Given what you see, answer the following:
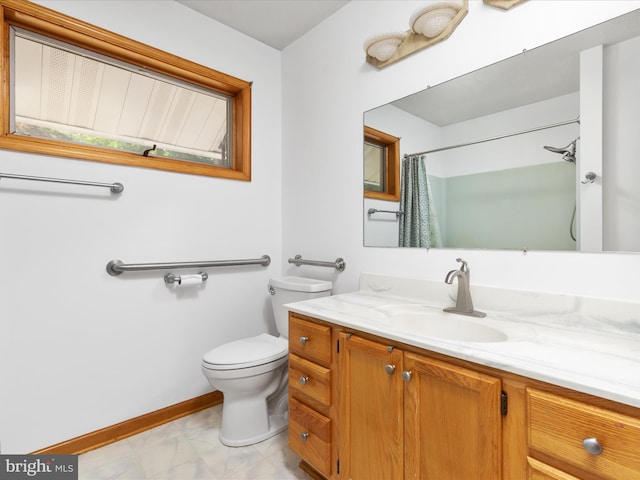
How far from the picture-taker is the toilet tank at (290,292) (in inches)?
72.1

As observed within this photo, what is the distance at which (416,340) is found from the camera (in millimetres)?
939

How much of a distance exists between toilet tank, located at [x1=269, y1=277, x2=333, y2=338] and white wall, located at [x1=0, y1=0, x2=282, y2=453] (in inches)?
12.9

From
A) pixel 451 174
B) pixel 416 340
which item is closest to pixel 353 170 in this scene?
pixel 451 174

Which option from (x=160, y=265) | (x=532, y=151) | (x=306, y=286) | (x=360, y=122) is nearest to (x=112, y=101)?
(x=160, y=265)

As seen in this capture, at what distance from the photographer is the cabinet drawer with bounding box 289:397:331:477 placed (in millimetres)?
1250

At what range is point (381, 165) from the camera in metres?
1.73

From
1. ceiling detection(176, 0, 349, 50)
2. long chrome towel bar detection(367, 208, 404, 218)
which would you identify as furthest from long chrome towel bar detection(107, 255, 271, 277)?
ceiling detection(176, 0, 349, 50)

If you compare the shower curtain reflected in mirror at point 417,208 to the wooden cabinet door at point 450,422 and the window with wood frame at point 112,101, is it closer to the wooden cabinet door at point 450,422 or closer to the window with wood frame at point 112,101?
the wooden cabinet door at point 450,422

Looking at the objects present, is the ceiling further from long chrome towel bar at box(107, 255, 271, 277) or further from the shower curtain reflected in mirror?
long chrome towel bar at box(107, 255, 271, 277)

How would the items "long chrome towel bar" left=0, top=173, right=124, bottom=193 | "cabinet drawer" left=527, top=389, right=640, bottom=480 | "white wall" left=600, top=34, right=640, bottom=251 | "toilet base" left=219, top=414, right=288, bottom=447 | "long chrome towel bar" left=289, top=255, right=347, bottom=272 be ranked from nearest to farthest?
1. "cabinet drawer" left=527, top=389, right=640, bottom=480
2. "white wall" left=600, top=34, right=640, bottom=251
3. "long chrome towel bar" left=0, top=173, right=124, bottom=193
4. "toilet base" left=219, top=414, right=288, bottom=447
5. "long chrome towel bar" left=289, top=255, right=347, bottom=272

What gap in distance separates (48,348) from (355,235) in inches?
63.9

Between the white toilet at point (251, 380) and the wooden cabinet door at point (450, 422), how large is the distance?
86 centimetres

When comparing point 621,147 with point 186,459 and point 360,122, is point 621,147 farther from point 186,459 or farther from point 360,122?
point 186,459

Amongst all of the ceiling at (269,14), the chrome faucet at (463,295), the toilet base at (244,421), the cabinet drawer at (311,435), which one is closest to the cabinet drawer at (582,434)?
the chrome faucet at (463,295)
